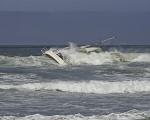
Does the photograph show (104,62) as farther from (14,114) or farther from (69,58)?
(14,114)

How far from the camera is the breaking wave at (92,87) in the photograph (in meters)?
20.0

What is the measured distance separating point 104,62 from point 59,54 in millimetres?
3900

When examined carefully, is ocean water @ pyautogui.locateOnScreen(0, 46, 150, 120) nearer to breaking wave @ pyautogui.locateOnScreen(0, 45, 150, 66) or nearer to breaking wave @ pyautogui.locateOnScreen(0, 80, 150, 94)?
breaking wave @ pyautogui.locateOnScreen(0, 80, 150, 94)

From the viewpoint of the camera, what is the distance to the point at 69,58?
36969 mm

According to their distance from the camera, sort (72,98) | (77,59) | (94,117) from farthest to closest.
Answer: (77,59) < (72,98) < (94,117)

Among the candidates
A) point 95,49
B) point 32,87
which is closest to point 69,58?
point 95,49

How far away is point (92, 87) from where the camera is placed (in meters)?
20.4

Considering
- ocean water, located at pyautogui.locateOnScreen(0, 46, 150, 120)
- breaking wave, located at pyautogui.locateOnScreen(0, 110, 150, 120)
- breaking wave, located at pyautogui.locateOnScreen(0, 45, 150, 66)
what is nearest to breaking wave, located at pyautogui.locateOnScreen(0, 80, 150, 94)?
ocean water, located at pyautogui.locateOnScreen(0, 46, 150, 120)

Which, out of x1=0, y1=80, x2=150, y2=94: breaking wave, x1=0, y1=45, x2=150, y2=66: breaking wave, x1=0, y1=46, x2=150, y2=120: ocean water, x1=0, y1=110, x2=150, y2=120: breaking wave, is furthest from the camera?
x1=0, y1=45, x2=150, y2=66: breaking wave

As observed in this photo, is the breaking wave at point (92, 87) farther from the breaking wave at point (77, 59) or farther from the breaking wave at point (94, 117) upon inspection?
the breaking wave at point (77, 59)

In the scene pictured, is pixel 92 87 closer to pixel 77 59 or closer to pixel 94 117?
pixel 94 117

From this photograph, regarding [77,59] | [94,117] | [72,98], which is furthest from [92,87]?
[77,59]

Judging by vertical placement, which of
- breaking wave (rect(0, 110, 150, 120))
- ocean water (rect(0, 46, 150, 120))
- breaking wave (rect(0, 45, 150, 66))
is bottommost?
breaking wave (rect(0, 110, 150, 120))

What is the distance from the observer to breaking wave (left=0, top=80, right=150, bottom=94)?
788 inches
